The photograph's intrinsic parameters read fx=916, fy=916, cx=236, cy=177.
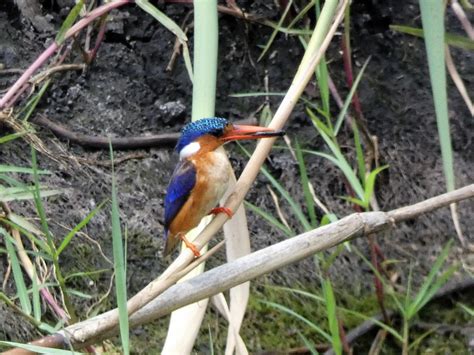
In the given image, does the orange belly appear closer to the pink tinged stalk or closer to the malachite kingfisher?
the malachite kingfisher

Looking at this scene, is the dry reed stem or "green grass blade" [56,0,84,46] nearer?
the dry reed stem

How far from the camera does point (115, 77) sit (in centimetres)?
284

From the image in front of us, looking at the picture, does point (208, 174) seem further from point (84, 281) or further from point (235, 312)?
point (84, 281)

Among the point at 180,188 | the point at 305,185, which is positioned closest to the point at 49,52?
the point at 180,188

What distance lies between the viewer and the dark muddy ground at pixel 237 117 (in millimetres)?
2494

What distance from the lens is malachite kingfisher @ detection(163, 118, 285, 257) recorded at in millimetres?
1983

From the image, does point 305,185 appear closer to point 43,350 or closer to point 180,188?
point 180,188

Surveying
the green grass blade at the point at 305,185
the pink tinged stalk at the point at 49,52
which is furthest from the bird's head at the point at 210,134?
the pink tinged stalk at the point at 49,52

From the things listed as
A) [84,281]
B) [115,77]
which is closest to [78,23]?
[115,77]

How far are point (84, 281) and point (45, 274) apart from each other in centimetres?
26

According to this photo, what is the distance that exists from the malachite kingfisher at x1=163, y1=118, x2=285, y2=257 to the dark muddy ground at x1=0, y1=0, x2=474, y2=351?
0.41m

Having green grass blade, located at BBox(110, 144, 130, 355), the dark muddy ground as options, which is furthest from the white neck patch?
green grass blade, located at BBox(110, 144, 130, 355)

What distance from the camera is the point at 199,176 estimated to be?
2.05m

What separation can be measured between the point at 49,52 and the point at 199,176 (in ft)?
2.42
